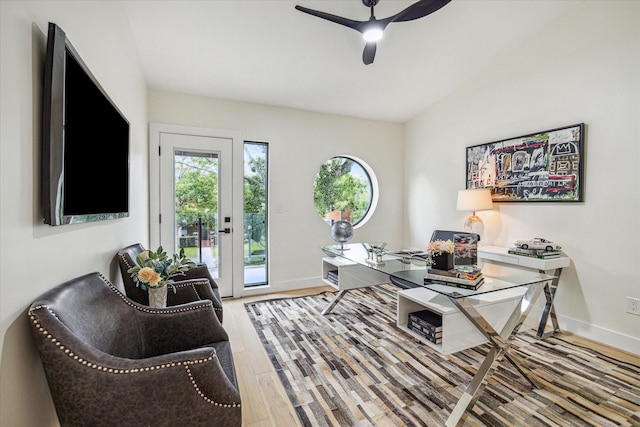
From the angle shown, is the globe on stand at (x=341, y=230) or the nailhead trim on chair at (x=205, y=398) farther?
the globe on stand at (x=341, y=230)

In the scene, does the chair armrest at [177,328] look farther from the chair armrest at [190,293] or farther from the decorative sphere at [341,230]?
the decorative sphere at [341,230]

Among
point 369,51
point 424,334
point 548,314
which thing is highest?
point 369,51

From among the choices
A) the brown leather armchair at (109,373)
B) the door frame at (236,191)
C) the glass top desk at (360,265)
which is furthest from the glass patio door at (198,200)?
the brown leather armchair at (109,373)

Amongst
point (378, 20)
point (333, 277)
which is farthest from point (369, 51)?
point (333, 277)

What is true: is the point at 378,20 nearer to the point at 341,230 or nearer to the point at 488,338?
the point at 341,230

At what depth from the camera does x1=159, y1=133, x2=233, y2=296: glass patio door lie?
3.46 meters

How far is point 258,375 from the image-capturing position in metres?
2.12

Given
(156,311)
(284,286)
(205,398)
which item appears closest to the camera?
(205,398)

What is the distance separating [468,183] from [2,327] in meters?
4.16

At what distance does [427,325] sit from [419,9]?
2073 millimetres

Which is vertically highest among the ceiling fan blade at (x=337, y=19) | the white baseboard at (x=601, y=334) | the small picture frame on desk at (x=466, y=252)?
the ceiling fan blade at (x=337, y=19)

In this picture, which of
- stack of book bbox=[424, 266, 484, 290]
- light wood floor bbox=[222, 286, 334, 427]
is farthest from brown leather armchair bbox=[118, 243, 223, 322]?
stack of book bbox=[424, 266, 484, 290]

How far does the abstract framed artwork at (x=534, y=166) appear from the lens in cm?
278

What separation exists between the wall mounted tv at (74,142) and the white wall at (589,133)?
372 centimetres
